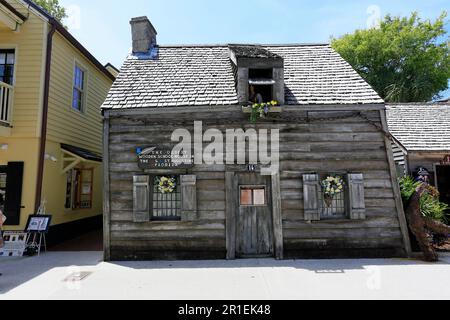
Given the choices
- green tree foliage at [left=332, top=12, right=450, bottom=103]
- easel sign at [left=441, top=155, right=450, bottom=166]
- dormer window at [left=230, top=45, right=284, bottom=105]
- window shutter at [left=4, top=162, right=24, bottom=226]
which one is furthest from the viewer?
green tree foliage at [left=332, top=12, right=450, bottom=103]

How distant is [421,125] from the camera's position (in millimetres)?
10758

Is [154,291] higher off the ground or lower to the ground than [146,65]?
lower

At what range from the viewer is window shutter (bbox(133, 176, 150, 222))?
265 inches

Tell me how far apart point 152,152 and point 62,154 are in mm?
4271

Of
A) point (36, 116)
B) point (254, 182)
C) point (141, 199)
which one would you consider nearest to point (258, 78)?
point (254, 182)

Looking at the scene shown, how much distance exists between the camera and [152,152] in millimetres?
6883

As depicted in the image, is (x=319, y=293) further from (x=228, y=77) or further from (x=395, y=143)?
(x=395, y=143)

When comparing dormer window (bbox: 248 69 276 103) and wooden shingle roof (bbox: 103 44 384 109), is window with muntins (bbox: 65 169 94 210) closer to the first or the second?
wooden shingle roof (bbox: 103 44 384 109)

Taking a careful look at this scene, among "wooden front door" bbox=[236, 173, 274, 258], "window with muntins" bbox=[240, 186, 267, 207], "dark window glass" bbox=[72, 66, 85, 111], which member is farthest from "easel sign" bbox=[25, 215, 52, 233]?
"window with muntins" bbox=[240, 186, 267, 207]

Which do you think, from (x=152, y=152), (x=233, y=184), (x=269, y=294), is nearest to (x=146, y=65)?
(x=152, y=152)

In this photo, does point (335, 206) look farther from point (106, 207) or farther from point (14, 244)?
point (14, 244)

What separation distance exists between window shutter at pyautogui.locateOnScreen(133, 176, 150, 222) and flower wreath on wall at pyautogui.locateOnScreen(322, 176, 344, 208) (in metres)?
4.27

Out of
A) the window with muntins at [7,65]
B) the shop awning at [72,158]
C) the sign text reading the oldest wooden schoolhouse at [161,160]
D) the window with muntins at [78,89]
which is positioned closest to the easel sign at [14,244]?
the shop awning at [72,158]

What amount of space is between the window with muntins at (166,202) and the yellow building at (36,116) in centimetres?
346
